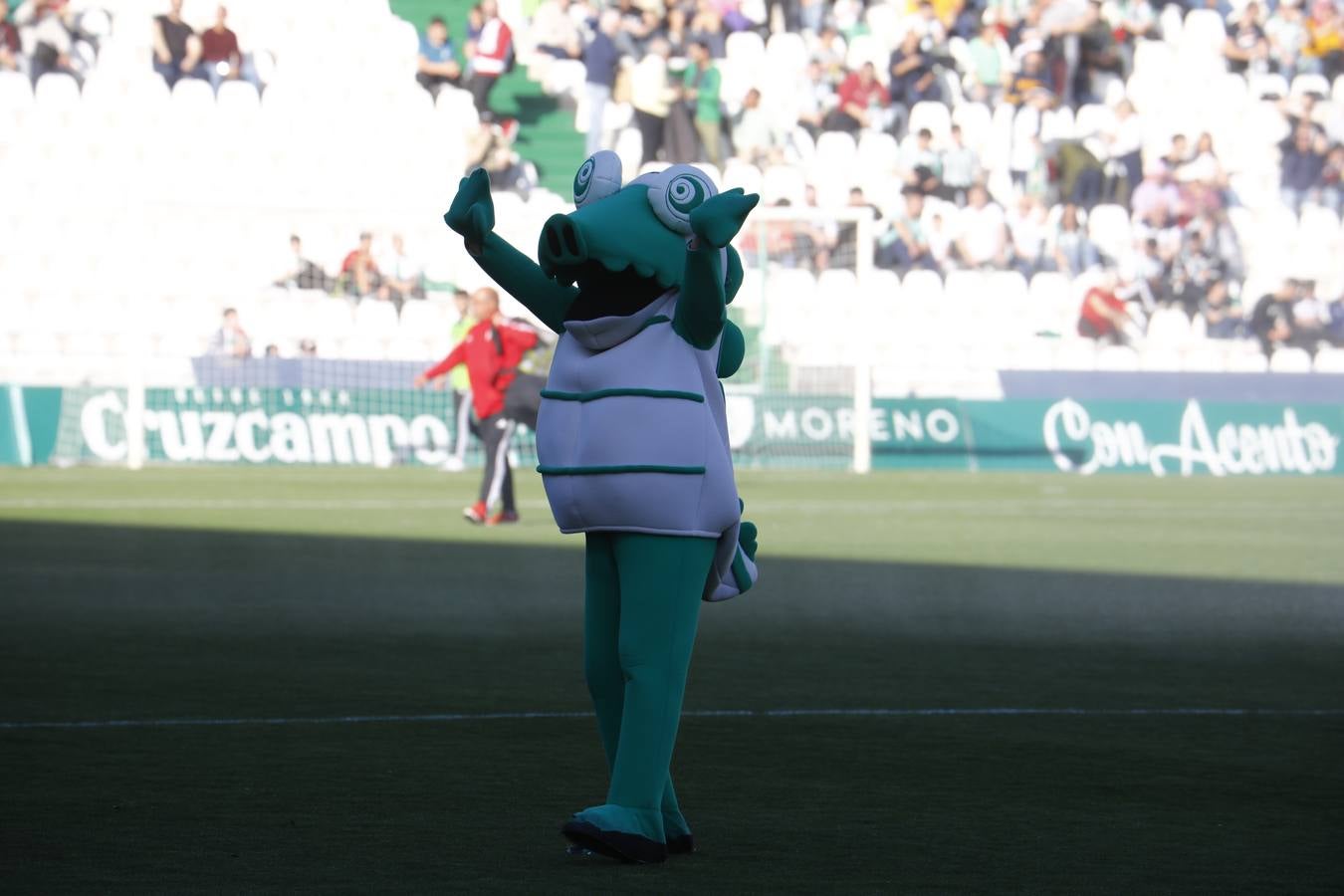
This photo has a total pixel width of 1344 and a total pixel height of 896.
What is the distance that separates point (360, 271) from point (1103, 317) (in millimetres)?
10215

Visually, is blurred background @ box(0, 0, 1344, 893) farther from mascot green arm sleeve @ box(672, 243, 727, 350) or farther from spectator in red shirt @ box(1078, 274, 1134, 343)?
mascot green arm sleeve @ box(672, 243, 727, 350)

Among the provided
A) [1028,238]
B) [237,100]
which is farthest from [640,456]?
[1028,238]

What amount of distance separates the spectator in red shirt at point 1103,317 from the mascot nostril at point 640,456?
26359 mm

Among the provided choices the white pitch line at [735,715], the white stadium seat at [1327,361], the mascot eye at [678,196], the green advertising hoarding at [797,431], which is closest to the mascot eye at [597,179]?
the mascot eye at [678,196]

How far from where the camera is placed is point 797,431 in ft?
95.2

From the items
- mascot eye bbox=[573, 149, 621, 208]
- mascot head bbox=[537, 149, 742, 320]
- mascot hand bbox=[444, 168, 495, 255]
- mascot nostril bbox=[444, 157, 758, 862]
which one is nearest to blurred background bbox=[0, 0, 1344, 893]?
mascot nostril bbox=[444, 157, 758, 862]

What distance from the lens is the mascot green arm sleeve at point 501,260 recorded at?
5660 mm

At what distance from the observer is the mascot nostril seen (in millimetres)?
5324

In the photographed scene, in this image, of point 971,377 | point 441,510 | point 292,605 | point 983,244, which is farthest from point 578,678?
point 983,244

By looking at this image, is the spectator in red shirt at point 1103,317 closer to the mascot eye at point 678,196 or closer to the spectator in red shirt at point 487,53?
the spectator in red shirt at point 487,53

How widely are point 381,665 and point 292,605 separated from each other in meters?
2.54

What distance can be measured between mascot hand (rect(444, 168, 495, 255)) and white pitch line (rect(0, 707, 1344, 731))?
252 cm

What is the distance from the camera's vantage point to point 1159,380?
30219 millimetres

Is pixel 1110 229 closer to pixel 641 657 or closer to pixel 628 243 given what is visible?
pixel 628 243
